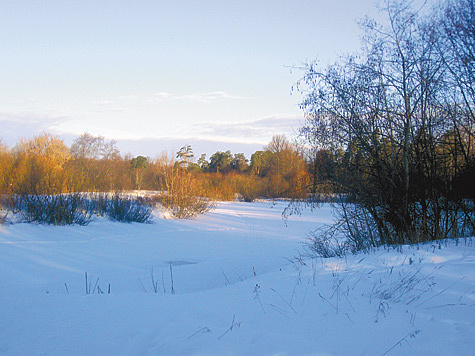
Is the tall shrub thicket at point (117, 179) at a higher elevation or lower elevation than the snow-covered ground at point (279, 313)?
higher

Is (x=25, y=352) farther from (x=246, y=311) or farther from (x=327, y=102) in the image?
(x=327, y=102)

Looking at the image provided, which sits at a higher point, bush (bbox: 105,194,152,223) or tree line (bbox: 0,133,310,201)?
tree line (bbox: 0,133,310,201)

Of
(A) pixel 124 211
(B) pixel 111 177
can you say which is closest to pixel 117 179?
(B) pixel 111 177

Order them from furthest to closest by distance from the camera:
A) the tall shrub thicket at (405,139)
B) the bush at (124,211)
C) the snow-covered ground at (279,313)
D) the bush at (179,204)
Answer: the bush at (179,204)
the bush at (124,211)
the tall shrub thicket at (405,139)
the snow-covered ground at (279,313)

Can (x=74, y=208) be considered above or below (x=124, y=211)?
above

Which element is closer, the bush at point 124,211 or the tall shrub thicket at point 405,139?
the tall shrub thicket at point 405,139

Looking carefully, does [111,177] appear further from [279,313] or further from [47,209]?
[279,313]

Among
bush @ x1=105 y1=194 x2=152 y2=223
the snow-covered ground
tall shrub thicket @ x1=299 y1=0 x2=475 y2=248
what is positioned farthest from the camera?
bush @ x1=105 y1=194 x2=152 y2=223

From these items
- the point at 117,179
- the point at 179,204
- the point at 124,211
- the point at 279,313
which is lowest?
the point at 279,313

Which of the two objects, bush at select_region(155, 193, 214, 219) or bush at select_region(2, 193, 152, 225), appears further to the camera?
bush at select_region(155, 193, 214, 219)

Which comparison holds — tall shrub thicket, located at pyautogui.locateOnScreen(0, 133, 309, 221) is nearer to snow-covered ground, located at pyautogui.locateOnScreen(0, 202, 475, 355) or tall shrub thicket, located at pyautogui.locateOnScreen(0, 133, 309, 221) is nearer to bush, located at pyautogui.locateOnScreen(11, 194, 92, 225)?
bush, located at pyautogui.locateOnScreen(11, 194, 92, 225)

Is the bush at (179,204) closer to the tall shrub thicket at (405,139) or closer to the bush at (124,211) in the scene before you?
the bush at (124,211)

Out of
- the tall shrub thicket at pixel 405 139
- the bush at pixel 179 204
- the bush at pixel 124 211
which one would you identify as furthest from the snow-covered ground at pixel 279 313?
the bush at pixel 179 204

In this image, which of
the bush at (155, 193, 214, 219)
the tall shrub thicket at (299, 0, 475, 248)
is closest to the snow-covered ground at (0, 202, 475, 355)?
the tall shrub thicket at (299, 0, 475, 248)
